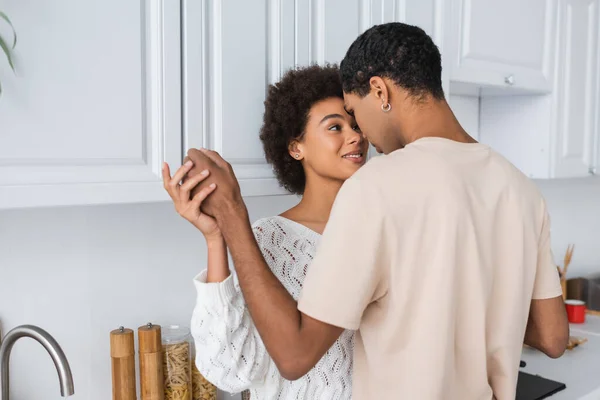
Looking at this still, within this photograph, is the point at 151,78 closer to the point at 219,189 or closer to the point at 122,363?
the point at 219,189

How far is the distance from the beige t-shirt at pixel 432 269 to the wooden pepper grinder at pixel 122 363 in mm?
584

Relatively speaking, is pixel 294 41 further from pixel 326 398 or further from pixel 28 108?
pixel 326 398

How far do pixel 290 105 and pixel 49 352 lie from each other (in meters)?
0.65

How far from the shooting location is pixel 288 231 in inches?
50.6

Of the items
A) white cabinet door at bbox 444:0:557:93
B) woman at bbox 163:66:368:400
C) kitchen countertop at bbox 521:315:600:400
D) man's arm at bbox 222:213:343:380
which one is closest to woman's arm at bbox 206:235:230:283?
woman at bbox 163:66:368:400

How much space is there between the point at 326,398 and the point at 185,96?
24.7 inches

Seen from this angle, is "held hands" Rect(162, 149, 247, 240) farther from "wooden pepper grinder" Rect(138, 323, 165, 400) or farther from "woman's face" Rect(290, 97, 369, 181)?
"wooden pepper grinder" Rect(138, 323, 165, 400)

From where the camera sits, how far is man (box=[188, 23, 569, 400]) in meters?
0.85

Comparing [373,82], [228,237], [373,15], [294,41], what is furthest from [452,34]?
[228,237]

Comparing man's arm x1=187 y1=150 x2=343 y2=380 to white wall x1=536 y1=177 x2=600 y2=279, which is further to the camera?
white wall x1=536 y1=177 x2=600 y2=279

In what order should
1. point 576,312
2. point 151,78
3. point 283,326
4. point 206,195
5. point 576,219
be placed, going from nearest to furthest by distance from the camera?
point 283,326
point 206,195
point 151,78
point 576,312
point 576,219

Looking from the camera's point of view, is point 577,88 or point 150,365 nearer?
point 150,365

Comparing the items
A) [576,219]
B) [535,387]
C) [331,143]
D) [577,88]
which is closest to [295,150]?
[331,143]

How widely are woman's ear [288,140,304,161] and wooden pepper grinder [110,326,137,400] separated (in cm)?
53
